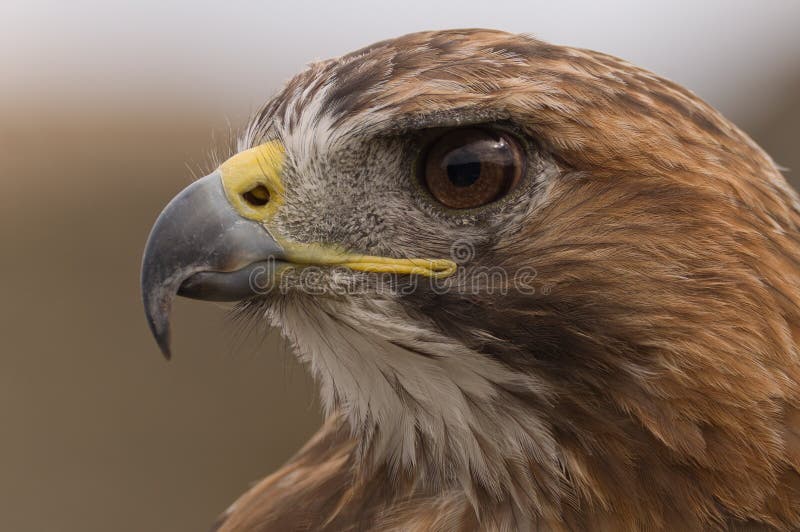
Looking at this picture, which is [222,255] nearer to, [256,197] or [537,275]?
[256,197]

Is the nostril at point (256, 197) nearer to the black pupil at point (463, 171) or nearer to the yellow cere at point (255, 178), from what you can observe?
the yellow cere at point (255, 178)

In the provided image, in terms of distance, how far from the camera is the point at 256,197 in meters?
2.15

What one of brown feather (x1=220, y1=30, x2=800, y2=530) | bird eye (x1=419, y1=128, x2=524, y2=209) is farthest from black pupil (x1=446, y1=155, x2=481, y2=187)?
brown feather (x1=220, y1=30, x2=800, y2=530)

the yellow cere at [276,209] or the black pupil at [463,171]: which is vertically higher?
the black pupil at [463,171]

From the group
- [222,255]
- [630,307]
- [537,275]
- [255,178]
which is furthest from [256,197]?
[630,307]

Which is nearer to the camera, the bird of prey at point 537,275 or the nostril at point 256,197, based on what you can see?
the bird of prey at point 537,275

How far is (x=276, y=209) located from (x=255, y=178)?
0.33ft

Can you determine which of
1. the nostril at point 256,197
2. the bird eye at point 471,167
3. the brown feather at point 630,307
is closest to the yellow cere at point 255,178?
the nostril at point 256,197

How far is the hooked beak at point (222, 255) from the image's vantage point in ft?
6.73

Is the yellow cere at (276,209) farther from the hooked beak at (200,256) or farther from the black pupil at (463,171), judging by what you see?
the black pupil at (463,171)

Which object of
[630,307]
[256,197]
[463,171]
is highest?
[463,171]

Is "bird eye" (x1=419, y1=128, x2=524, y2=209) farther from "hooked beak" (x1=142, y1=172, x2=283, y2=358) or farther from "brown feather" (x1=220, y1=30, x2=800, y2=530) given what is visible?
"hooked beak" (x1=142, y1=172, x2=283, y2=358)

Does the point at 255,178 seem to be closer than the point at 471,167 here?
No

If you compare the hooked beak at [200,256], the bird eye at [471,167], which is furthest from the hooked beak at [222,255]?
the bird eye at [471,167]
